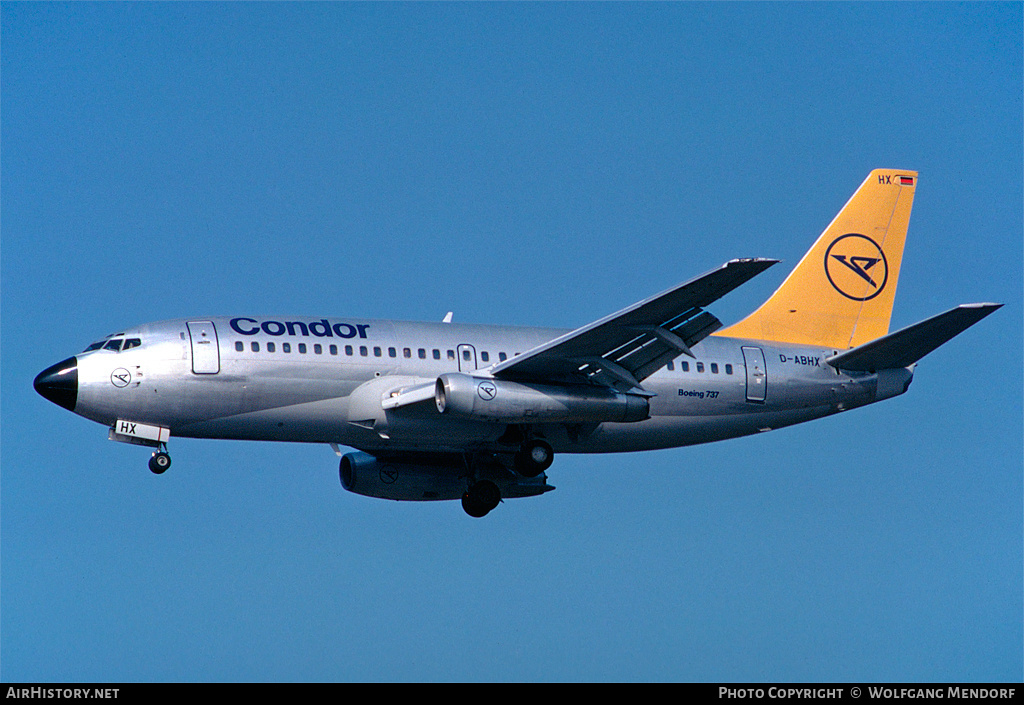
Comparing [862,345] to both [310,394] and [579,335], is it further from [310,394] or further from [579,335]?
[310,394]

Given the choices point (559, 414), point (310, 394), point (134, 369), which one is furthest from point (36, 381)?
point (559, 414)

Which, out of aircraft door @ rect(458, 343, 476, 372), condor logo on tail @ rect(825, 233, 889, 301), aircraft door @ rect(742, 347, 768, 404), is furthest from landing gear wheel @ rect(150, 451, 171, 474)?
condor logo on tail @ rect(825, 233, 889, 301)

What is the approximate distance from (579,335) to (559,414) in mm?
2711

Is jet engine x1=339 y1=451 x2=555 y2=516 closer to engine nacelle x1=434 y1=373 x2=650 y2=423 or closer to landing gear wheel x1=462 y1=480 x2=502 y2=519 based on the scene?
landing gear wheel x1=462 y1=480 x2=502 y2=519

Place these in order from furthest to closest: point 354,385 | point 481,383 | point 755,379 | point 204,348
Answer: point 755,379 < point 354,385 < point 204,348 < point 481,383

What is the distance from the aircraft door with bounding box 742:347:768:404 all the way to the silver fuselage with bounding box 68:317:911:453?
29mm

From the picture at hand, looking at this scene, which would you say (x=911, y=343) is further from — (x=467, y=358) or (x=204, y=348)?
(x=204, y=348)

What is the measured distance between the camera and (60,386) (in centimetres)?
3828

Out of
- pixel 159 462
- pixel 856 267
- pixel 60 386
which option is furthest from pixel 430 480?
pixel 856 267

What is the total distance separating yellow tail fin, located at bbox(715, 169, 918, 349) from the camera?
4538 centimetres

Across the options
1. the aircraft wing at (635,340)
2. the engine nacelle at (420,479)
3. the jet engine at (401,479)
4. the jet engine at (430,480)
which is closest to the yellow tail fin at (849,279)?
the aircraft wing at (635,340)

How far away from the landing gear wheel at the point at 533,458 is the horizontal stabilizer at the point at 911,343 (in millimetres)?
9226

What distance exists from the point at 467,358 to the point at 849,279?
13282mm

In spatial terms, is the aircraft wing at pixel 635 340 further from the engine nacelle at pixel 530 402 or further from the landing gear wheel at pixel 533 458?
the landing gear wheel at pixel 533 458
